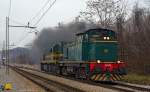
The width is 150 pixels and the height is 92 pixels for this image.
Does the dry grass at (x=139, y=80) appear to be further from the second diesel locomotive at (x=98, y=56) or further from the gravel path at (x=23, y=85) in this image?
the gravel path at (x=23, y=85)

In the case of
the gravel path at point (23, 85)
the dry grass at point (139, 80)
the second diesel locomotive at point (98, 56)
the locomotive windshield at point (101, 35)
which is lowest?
the gravel path at point (23, 85)

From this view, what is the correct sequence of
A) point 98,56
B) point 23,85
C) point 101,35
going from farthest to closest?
point 101,35
point 98,56
point 23,85

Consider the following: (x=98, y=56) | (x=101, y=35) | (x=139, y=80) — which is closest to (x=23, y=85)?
(x=98, y=56)

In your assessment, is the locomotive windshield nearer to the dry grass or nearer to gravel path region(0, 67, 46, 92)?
the dry grass

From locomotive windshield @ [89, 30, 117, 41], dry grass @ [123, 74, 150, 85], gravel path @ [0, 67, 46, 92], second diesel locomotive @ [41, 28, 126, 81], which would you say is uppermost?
locomotive windshield @ [89, 30, 117, 41]

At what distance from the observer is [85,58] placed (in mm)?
28172

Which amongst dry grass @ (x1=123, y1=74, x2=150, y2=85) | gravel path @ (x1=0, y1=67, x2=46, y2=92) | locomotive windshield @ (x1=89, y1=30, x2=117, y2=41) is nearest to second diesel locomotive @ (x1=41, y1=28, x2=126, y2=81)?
locomotive windshield @ (x1=89, y1=30, x2=117, y2=41)

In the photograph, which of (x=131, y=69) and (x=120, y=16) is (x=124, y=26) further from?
(x=131, y=69)

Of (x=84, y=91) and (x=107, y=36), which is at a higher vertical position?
(x=107, y=36)

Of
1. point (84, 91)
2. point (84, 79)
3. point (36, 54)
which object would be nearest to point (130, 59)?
point (84, 79)

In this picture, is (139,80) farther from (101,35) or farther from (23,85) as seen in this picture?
(23,85)

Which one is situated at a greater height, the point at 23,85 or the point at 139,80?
the point at 139,80

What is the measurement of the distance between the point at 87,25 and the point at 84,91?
32.4 m

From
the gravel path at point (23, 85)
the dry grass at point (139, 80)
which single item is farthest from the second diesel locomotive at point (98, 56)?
the gravel path at point (23, 85)
